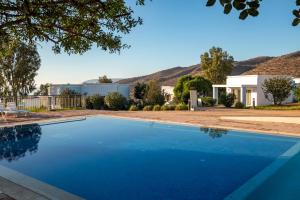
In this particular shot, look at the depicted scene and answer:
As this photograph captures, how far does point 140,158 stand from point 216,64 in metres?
45.5

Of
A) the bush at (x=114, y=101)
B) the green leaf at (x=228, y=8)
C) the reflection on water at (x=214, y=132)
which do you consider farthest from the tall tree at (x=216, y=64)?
the green leaf at (x=228, y=8)

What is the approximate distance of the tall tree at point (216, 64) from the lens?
53.7 m

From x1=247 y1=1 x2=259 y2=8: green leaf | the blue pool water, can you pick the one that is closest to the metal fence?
the blue pool water

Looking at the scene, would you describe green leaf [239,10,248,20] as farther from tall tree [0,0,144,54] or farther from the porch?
the porch

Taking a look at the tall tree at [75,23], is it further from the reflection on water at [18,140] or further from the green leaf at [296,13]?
the reflection on water at [18,140]

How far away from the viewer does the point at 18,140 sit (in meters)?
13.0

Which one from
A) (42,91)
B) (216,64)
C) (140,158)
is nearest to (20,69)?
(42,91)

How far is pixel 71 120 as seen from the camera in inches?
690

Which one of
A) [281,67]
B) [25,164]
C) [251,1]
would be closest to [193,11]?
[25,164]

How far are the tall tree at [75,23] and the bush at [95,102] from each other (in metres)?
18.5

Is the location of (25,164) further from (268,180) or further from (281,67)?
(281,67)

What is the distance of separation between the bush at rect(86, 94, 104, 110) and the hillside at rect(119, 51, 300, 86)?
38.0 m

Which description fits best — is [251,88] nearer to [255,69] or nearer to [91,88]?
[91,88]

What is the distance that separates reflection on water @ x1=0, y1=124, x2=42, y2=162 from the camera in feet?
35.9
